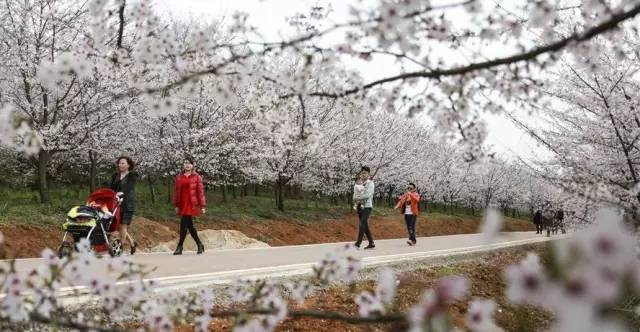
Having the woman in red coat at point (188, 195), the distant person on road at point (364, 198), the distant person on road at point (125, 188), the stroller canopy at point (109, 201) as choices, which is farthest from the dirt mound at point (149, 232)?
the distant person on road at point (364, 198)

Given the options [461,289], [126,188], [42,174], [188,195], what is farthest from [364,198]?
[461,289]

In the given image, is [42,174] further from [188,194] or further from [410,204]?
[410,204]

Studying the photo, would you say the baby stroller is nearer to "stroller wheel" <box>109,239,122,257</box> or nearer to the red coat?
"stroller wheel" <box>109,239,122,257</box>

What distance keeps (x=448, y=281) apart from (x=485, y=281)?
9736 mm

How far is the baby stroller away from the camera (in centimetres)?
800

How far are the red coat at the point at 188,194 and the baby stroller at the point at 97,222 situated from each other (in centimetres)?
128

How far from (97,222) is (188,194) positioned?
6.56ft

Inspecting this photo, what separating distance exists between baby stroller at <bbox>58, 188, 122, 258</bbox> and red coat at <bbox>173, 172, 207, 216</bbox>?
1284 mm

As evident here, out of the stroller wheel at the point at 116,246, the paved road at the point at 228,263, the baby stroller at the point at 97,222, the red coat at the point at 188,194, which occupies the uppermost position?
the red coat at the point at 188,194

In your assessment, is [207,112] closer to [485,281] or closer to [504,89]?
[485,281]

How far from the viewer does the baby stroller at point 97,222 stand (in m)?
8.00

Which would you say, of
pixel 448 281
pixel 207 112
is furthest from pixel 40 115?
pixel 448 281

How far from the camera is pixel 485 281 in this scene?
10141 mm

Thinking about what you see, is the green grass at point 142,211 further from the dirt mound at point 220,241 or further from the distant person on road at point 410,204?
the distant person on road at point 410,204
